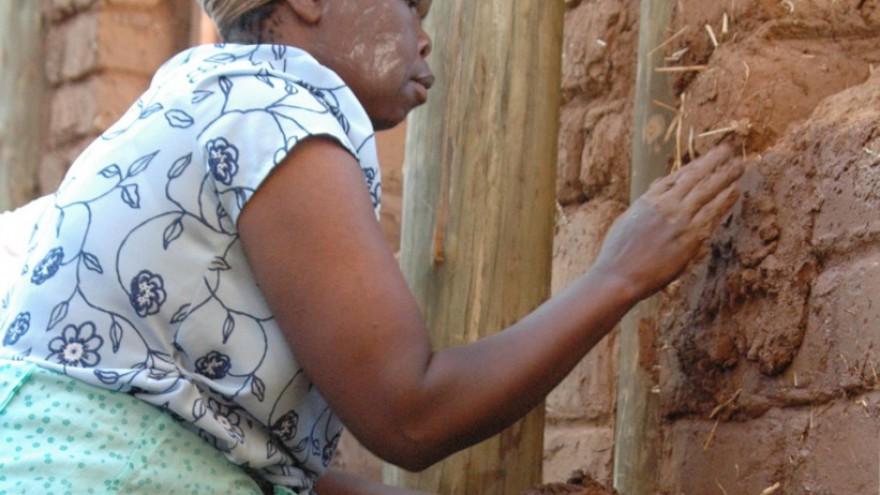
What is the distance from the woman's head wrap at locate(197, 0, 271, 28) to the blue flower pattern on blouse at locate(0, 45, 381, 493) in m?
0.27

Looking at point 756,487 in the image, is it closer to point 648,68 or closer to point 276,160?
point 648,68

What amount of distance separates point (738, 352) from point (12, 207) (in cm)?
500

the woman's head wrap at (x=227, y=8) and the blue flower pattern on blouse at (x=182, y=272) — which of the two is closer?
the blue flower pattern on blouse at (x=182, y=272)

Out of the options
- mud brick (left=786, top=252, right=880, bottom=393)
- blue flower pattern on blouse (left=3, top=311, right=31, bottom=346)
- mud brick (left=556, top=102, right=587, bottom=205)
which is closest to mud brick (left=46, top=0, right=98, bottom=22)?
mud brick (left=556, top=102, right=587, bottom=205)

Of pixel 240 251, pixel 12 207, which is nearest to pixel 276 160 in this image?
pixel 240 251

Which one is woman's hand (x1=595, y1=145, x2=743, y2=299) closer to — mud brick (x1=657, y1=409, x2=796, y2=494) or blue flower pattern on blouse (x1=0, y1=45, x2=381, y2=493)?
mud brick (x1=657, y1=409, x2=796, y2=494)

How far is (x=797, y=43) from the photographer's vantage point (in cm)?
305

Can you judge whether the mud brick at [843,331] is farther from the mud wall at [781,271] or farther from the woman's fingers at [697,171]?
the woman's fingers at [697,171]

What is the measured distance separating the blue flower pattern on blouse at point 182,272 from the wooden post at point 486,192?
965 mm

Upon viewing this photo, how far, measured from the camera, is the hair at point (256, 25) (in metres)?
2.47

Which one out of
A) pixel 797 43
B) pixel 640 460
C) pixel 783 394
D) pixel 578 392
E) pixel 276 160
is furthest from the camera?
pixel 578 392

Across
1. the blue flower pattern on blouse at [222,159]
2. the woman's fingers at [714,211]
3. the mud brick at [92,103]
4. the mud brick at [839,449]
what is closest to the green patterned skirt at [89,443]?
the blue flower pattern on blouse at [222,159]

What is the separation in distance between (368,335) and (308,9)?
652mm

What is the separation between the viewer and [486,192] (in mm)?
3186
